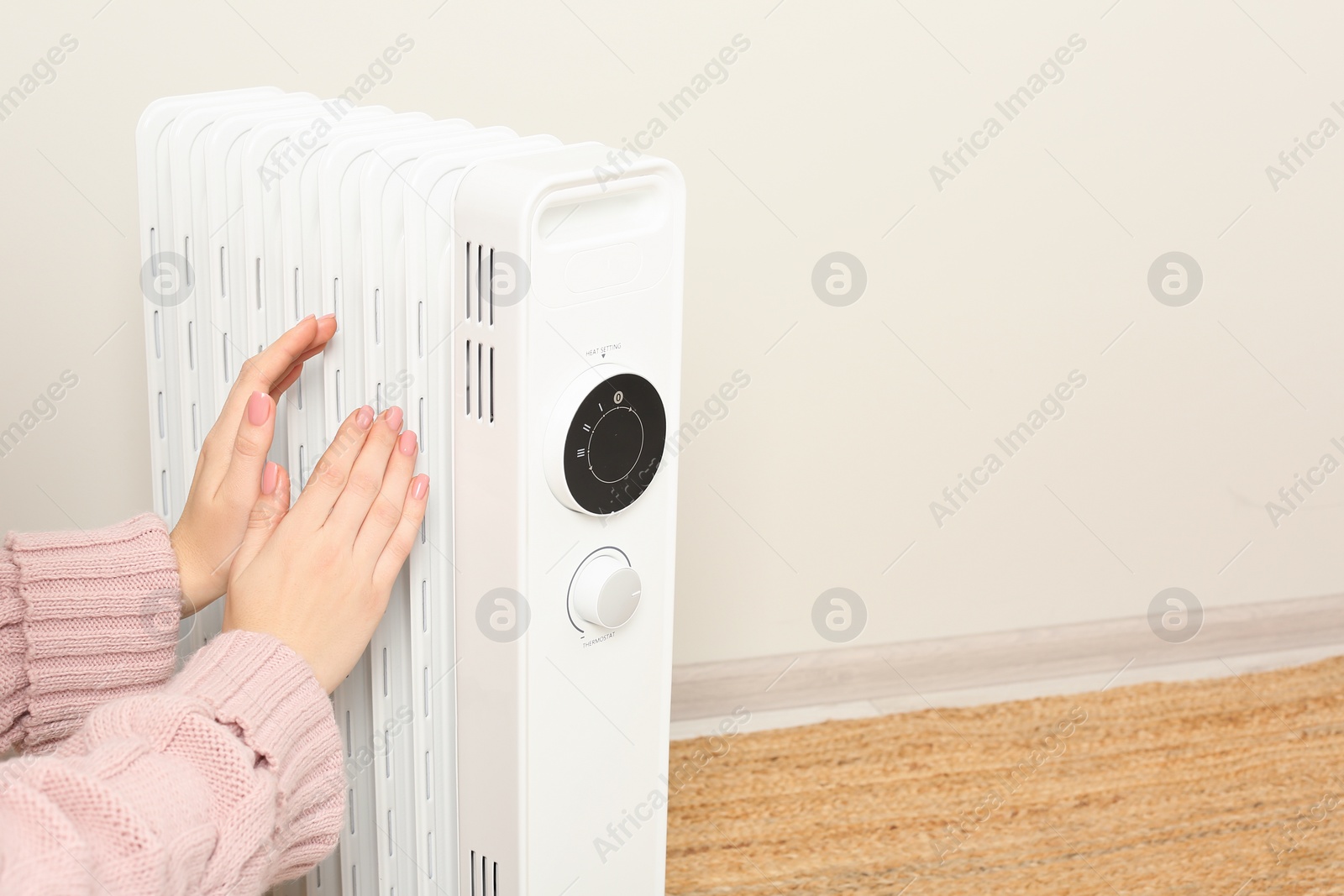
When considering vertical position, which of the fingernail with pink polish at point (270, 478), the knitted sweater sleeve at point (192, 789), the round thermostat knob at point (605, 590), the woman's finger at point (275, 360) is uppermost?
the woman's finger at point (275, 360)

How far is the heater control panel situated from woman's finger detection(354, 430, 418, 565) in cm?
10

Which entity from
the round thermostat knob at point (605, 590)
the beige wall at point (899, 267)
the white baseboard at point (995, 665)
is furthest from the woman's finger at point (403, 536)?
the white baseboard at point (995, 665)

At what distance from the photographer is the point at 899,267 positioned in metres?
1.45

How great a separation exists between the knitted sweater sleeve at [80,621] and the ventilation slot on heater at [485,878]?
0.24 metres

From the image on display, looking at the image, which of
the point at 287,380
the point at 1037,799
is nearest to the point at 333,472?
the point at 287,380

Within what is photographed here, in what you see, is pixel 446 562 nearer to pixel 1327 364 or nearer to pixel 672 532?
pixel 672 532

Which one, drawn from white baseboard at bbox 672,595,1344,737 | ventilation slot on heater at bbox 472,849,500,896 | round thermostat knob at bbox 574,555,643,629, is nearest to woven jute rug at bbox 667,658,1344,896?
white baseboard at bbox 672,595,1344,737

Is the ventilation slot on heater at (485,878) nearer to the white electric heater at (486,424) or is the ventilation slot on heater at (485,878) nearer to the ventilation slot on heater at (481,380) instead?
the white electric heater at (486,424)

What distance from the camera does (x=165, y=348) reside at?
1028mm

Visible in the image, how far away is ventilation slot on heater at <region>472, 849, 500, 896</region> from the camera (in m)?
0.83

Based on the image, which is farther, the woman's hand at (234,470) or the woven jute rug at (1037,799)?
the woven jute rug at (1037,799)

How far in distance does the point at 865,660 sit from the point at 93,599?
102 centimetres

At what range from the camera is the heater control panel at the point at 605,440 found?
739mm

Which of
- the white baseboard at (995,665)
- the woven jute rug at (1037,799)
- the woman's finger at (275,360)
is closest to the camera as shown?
the woman's finger at (275,360)
